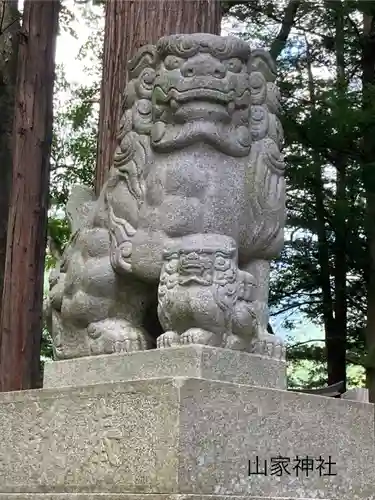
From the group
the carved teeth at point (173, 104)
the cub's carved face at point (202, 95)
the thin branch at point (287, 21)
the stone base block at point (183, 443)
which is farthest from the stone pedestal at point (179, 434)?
the thin branch at point (287, 21)

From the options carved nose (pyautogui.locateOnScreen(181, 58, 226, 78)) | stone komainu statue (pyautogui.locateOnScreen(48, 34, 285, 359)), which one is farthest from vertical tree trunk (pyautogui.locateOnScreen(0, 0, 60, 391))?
carved nose (pyautogui.locateOnScreen(181, 58, 226, 78))

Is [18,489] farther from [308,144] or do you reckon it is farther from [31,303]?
[308,144]

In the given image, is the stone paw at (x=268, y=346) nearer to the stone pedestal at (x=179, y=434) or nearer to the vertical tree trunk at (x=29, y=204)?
the stone pedestal at (x=179, y=434)

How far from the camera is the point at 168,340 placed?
2824 millimetres

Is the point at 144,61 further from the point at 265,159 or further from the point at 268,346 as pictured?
the point at 268,346

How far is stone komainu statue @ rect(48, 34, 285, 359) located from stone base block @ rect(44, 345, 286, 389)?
0.21ft

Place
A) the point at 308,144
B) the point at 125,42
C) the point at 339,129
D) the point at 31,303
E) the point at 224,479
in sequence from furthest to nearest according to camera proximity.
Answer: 1. the point at 308,144
2. the point at 339,129
3. the point at 31,303
4. the point at 125,42
5. the point at 224,479

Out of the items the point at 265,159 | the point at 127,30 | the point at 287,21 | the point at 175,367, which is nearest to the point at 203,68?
the point at 265,159

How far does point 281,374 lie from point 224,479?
1.65 feet

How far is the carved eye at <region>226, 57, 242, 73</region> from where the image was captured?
10.1 ft

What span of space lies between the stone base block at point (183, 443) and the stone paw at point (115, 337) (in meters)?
0.21

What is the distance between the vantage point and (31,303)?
646cm

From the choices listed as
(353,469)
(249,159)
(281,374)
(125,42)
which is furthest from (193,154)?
(125,42)

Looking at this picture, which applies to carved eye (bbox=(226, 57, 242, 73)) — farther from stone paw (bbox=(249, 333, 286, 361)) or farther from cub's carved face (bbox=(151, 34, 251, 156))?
stone paw (bbox=(249, 333, 286, 361))
